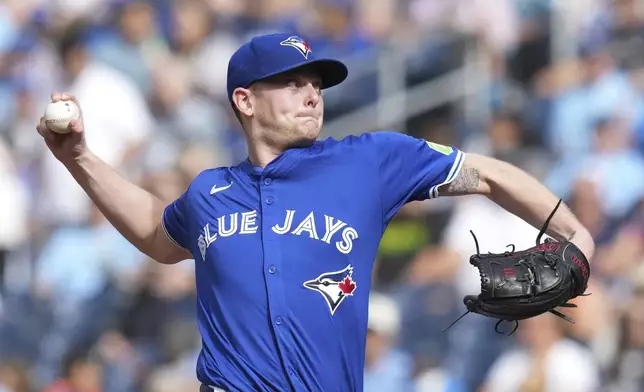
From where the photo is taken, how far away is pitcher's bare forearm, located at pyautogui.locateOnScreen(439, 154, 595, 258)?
4.21 meters

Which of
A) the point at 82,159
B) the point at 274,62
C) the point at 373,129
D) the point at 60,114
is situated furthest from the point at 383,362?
the point at 274,62

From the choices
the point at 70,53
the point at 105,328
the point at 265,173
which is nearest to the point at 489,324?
the point at 105,328

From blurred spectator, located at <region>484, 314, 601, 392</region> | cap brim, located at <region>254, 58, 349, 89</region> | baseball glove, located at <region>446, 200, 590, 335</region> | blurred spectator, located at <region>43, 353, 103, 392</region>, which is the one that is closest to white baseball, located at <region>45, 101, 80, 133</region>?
cap brim, located at <region>254, 58, 349, 89</region>

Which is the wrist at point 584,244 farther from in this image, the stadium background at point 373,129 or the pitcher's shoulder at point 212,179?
the stadium background at point 373,129

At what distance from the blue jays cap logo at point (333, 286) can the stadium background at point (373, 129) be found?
3.24 meters

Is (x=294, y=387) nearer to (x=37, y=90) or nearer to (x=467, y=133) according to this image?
(x=467, y=133)

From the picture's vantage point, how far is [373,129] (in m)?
9.59

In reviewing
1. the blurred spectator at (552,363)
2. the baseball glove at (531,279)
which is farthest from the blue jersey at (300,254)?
the blurred spectator at (552,363)

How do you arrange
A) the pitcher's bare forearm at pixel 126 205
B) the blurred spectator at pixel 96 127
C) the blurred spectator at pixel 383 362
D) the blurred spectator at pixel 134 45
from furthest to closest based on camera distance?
the blurred spectator at pixel 134 45 → the blurred spectator at pixel 96 127 → the blurred spectator at pixel 383 362 → the pitcher's bare forearm at pixel 126 205

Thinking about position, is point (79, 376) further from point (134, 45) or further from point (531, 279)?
point (531, 279)

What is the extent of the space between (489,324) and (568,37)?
2.99 meters

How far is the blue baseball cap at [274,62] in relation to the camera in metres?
4.23

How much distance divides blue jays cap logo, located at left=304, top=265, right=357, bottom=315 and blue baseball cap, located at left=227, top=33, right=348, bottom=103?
2.41 ft

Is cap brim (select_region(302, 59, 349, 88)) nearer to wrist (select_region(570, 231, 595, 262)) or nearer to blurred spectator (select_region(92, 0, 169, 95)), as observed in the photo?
wrist (select_region(570, 231, 595, 262))
